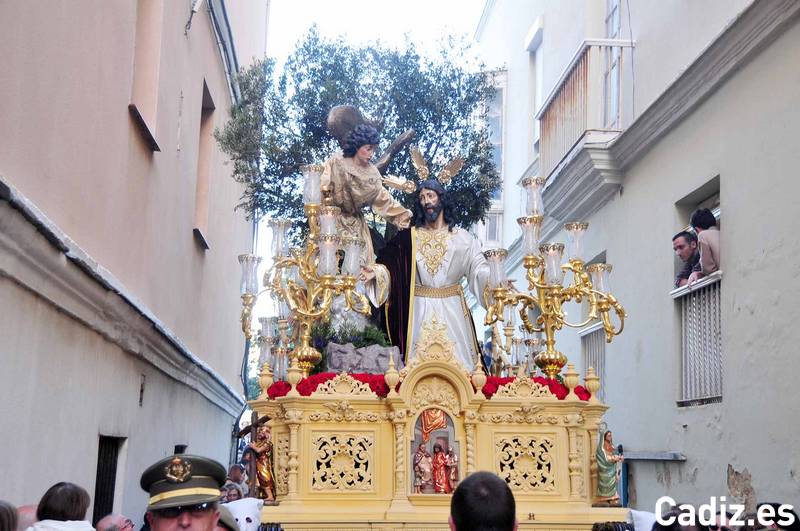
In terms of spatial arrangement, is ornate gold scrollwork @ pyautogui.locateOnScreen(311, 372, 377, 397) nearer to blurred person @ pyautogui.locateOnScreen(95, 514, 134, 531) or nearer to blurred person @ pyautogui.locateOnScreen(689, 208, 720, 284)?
blurred person @ pyautogui.locateOnScreen(95, 514, 134, 531)

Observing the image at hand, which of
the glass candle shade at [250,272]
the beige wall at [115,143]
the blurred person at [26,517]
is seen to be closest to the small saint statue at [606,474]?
the glass candle shade at [250,272]

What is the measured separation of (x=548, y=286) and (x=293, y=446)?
192 centimetres

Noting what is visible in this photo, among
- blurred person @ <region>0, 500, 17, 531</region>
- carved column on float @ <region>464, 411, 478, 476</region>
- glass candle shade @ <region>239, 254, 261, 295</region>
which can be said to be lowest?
blurred person @ <region>0, 500, 17, 531</region>

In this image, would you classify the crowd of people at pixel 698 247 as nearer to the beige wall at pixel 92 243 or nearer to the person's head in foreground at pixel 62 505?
the beige wall at pixel 92 243

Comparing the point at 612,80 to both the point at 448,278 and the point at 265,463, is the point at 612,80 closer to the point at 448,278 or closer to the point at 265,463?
the point at 448,278

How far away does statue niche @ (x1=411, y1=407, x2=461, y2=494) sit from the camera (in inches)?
229

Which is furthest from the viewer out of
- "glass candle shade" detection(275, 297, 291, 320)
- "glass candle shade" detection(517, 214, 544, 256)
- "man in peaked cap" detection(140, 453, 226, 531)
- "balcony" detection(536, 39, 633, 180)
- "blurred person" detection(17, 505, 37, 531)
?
"balcony" detection(536, 39, 633, 180)

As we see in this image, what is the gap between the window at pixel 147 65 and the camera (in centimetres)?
876

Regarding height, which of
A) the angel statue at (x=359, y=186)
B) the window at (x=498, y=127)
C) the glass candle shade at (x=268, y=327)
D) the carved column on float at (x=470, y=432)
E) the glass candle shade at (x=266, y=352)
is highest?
the window at (x=498, y=127)

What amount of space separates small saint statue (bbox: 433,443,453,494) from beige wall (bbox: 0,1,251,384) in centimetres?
271

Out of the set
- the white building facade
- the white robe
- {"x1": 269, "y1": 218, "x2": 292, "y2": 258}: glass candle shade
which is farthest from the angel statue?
the white building facade

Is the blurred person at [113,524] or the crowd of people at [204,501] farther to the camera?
the blurred person at [113,524]

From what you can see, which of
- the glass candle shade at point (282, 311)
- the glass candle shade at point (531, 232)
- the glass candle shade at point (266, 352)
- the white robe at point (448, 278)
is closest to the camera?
the glass candle shade at point (531, 232)

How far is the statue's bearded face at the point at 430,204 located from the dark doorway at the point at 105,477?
3.04 meters
